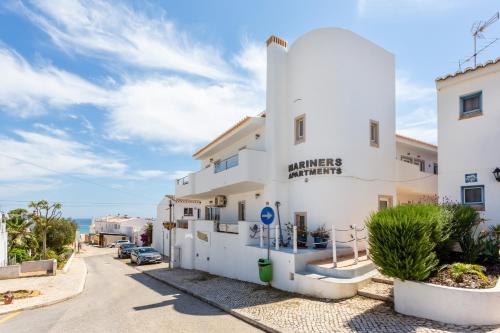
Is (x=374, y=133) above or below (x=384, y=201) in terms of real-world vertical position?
above

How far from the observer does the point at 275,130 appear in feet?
57.4

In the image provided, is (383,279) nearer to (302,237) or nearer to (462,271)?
(462,271)

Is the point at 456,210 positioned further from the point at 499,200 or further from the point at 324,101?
the point at 324,101

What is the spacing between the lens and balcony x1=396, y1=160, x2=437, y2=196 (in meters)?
17.9

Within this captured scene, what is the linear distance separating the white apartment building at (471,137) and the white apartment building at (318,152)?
3.26 metres

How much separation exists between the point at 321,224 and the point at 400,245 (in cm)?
685

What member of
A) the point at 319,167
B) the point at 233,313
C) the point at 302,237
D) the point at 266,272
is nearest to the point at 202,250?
the point at 302,237

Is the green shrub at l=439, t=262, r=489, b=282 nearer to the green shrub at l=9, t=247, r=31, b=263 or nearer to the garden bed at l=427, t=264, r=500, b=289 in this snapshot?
the garden bed at l=427, t=264, r=500, b=289

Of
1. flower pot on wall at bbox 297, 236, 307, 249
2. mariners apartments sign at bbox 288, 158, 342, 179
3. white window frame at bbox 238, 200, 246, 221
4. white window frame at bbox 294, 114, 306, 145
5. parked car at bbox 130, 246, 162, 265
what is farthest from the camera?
parked car at bbox 130, 246, 162, 265

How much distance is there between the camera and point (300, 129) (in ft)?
56.1

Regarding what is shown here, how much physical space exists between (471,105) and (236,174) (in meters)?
11.2

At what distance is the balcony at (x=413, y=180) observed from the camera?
58.7 ft

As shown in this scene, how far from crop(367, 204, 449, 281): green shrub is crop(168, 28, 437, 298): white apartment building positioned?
452 centimetres

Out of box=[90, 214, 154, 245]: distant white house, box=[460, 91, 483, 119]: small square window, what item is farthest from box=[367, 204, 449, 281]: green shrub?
box=[90, 214, 154, 245]: distant white house
